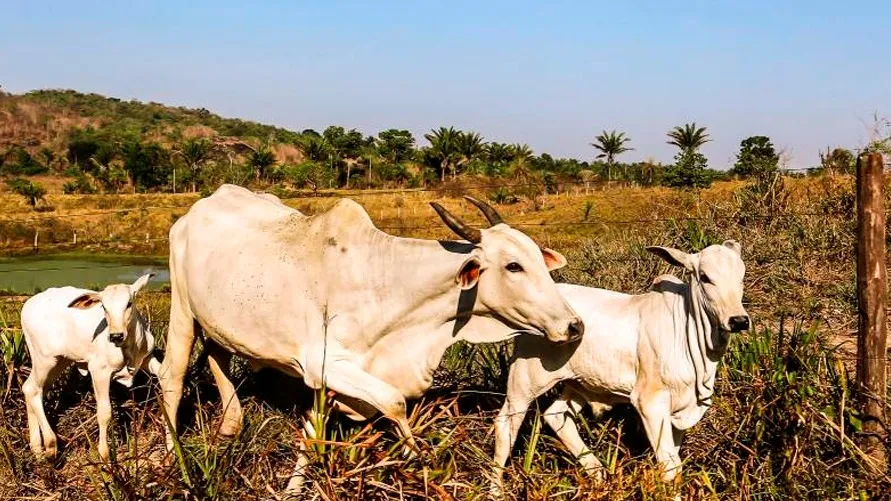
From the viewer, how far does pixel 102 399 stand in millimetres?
5746

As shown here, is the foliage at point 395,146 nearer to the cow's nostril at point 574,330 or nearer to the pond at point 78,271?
the pond at point 78,271

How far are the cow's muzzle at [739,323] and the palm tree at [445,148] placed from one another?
184 feet

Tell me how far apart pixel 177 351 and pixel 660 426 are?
9.99ft

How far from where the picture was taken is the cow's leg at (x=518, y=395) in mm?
4824

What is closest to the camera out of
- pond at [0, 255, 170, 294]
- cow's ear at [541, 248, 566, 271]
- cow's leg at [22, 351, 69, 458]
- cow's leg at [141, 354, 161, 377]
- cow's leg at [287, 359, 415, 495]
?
cow's leg at [287, 359, 415, 495]

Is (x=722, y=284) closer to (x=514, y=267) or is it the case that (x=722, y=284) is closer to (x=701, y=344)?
(x=701, y=344)

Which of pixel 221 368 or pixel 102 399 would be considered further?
pixel 221 368

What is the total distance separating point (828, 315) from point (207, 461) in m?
6.47

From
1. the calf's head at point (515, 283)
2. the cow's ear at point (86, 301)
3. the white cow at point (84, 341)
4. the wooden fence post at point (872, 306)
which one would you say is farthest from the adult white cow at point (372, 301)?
the wooden fence post at point (872, 306)

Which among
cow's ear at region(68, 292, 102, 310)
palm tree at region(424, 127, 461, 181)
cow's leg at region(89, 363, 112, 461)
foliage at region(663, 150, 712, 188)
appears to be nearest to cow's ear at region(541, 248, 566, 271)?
cow's leg at region(89, 363, 112, 461)

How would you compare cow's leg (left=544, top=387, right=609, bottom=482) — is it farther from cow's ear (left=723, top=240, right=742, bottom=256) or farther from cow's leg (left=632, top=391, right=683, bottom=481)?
cow's ear (left=723, top=240, right=742, bottom=256)

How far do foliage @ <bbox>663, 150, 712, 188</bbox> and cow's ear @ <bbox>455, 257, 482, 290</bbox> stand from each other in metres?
35.6

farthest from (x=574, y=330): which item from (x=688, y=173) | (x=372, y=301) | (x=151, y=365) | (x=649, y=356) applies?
(x=688, y=173)

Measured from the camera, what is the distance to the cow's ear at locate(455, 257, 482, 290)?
14.5 feet
